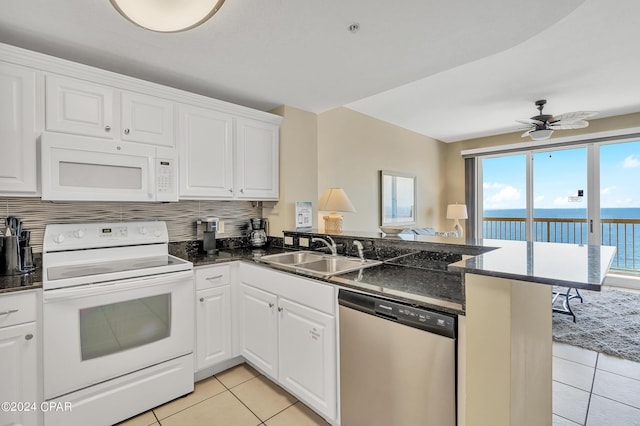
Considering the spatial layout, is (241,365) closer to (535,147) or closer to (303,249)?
(303,249)

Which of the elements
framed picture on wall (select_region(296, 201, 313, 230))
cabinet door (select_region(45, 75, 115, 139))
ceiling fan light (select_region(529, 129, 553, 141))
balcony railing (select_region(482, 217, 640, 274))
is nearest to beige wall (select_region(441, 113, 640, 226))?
balcony railing (select_region(482, 217, 640, 274))

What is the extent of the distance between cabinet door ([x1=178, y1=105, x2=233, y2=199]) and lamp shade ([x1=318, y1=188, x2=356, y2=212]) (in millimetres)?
966

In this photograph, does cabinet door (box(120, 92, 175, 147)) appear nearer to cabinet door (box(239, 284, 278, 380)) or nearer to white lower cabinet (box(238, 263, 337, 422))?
white lower cabinet (box(238, 263, 337, 422))

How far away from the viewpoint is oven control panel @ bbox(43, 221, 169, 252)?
1.98 m

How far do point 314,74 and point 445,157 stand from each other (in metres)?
5.02

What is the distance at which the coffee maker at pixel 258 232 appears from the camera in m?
2.96

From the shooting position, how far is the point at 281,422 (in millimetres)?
1816

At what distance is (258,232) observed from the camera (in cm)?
299

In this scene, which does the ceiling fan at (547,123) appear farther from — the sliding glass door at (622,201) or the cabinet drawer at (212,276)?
the cabinet drawer at (212,276)

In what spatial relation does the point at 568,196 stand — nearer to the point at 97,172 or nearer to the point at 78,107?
the point at 97,172

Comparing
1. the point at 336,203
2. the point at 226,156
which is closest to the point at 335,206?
the point at 336,203

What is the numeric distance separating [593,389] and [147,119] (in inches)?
144

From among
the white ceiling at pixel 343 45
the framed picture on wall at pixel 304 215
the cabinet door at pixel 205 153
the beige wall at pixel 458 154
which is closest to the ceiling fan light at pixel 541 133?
the white ceiling at pixel 343 45

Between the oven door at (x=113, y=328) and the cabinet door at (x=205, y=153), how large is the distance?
29.7 inches
